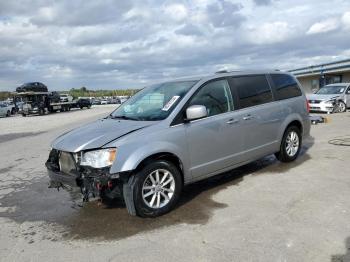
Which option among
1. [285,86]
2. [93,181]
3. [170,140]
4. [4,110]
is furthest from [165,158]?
[4,110]

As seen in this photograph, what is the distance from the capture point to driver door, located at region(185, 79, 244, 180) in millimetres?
5480

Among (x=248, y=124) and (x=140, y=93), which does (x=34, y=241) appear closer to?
(x=140, y=93)

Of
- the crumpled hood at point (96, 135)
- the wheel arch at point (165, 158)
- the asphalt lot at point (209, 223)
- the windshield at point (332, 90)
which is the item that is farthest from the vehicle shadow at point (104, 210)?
the windshield at point (332, 90)

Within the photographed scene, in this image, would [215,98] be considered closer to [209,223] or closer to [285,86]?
[209,223]

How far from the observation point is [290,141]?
7586 mm

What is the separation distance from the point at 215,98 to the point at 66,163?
2.46 m

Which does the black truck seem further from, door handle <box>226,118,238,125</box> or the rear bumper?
door handle <box>226,118,238,125</box>

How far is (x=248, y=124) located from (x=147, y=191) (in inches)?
90.4

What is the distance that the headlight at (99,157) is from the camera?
15.3 feet

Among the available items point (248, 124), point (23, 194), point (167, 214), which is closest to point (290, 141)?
point (248, 124)

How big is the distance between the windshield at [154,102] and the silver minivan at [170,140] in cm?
2

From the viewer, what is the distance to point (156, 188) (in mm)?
5020

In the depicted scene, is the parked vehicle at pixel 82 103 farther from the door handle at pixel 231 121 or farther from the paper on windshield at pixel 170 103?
the paper on windshield at pixel 170 103

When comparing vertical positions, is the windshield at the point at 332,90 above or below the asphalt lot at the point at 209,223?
above
